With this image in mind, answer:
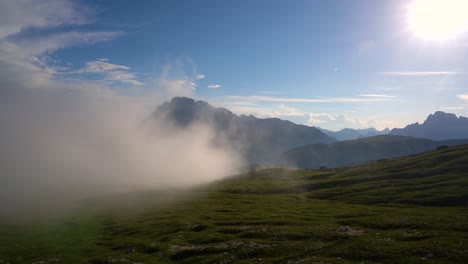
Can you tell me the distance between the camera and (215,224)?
2975 inches

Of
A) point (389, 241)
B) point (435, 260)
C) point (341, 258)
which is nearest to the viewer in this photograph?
point (435, 260)

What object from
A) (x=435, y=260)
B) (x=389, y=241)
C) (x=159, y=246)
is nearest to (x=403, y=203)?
(x=389, y=241)

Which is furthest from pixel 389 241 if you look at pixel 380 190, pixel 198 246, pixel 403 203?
pixel 380 190

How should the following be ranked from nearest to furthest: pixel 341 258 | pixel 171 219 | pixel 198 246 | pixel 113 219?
pixel 341 258 < pixel 198 246 < pixel 171 219 < pixel 113 219

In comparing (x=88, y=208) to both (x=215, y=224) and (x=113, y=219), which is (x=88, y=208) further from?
(x=215, y=224)

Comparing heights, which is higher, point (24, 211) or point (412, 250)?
point (412, 250)

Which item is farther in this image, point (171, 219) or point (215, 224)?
point (171, 219)

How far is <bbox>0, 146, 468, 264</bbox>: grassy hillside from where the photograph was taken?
45.8m

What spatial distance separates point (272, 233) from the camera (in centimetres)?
5997

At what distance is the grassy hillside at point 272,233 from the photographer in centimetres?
4578

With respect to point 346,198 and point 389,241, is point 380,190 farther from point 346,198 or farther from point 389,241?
point 389,241

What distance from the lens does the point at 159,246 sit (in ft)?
192

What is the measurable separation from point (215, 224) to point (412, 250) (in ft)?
150

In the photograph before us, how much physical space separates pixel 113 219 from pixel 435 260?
88.7 meters
